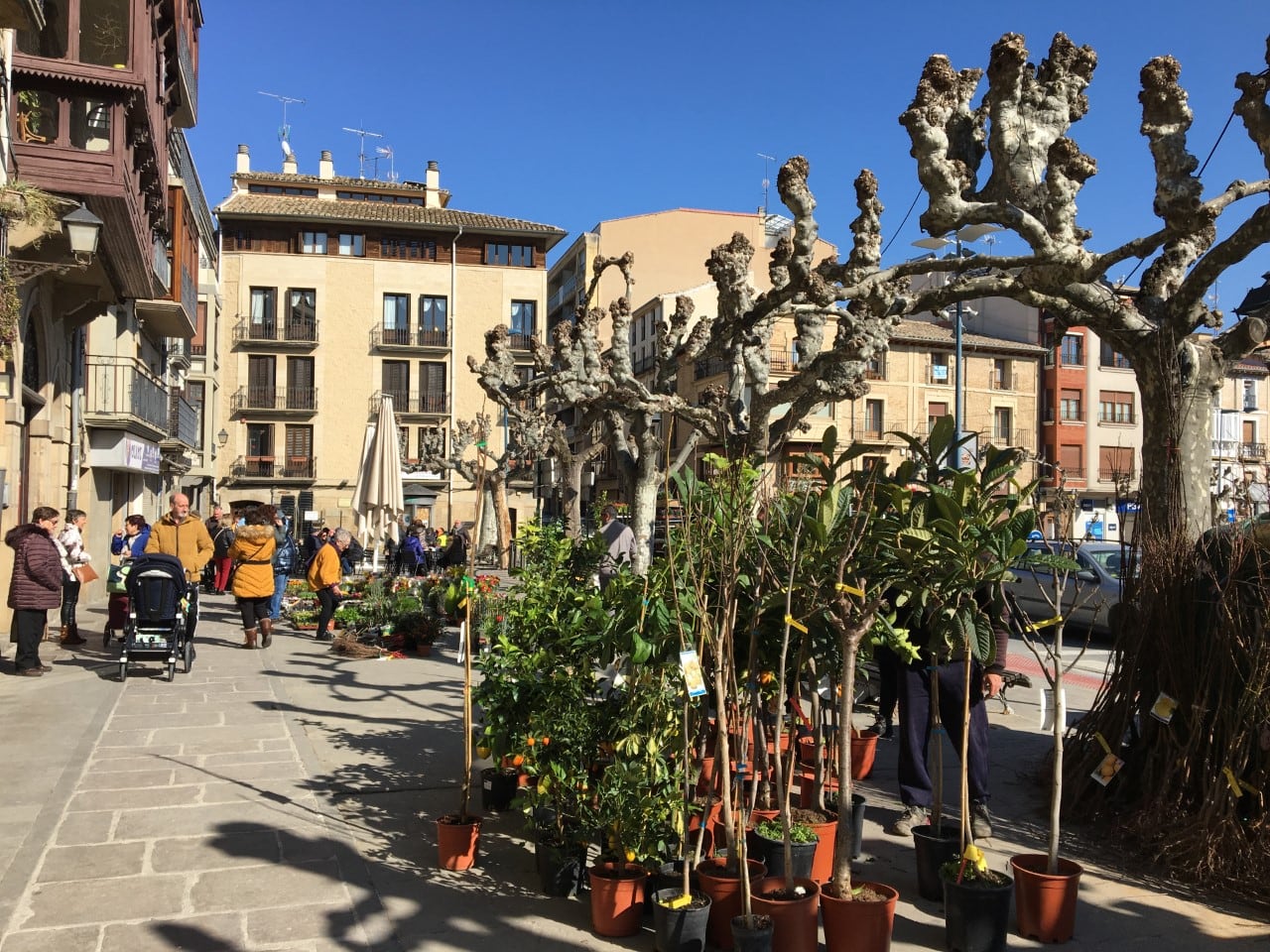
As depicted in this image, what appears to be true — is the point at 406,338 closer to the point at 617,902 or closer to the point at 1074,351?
the point at 1074,351

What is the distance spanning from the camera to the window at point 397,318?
4972 centimetres

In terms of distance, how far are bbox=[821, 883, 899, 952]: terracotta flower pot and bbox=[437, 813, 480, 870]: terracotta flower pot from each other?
1.79m

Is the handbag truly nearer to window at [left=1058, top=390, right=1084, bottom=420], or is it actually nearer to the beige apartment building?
the beige apartment building

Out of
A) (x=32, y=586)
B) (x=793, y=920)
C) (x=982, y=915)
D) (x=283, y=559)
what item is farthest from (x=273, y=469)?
(x=982, y=915)

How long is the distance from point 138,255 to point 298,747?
1147cm

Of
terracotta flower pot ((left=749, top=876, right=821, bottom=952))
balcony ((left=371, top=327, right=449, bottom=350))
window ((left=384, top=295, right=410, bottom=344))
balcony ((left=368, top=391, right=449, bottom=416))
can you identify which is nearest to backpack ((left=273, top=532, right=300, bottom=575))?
terracotta flower pot ((left=749, top=876, right=821, bottom=952))

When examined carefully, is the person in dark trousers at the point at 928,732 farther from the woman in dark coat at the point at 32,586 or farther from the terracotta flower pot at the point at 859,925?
the woman in dark coat at the point at 32,586

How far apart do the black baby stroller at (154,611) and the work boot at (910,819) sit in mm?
7216

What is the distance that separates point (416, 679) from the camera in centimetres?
1051

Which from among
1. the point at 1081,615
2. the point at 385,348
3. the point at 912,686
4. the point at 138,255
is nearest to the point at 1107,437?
the point at 385,348

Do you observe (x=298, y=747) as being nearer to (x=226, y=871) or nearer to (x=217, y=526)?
(x=226, y=871)

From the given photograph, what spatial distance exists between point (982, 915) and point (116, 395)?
19.8 meters

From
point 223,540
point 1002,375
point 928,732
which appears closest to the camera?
point 928,732

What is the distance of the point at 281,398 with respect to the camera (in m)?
48.8
